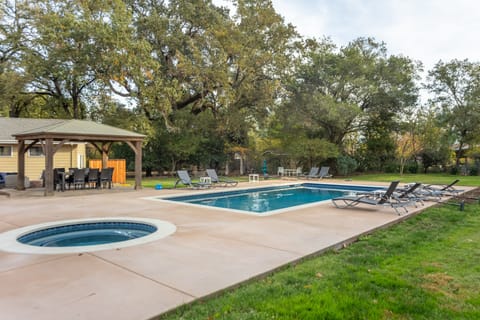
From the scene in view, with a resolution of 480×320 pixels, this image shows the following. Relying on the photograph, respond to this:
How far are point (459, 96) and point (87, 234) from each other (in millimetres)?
29281

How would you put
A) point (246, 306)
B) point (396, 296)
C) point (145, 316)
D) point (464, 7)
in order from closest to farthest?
point (145, 316)
point (246, 306)
point (396, 296)
point (464, 7)

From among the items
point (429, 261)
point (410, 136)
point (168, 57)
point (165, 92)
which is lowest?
point (429, 261)

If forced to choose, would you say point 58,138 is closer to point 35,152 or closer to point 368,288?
point 35,152

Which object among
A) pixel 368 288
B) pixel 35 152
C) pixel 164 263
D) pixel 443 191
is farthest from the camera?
pixel 35 152

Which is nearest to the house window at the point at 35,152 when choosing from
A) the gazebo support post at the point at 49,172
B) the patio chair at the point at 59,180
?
the patio chair at the point at 59,180

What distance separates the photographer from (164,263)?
3994mm

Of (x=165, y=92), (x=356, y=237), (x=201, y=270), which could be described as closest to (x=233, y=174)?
(x=165, y=92)

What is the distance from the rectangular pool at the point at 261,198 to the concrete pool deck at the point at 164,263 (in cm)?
Answer: 236

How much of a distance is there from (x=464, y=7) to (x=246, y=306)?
44.6ft

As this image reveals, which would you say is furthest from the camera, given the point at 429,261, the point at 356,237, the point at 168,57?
the point at 168,57

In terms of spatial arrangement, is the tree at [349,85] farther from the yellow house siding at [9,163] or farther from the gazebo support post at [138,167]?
the yellow house siding at [9,163]

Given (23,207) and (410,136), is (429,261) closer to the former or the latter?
(23,207)

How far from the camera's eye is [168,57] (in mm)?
20328

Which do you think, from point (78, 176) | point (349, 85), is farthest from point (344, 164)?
point (78, 176)
